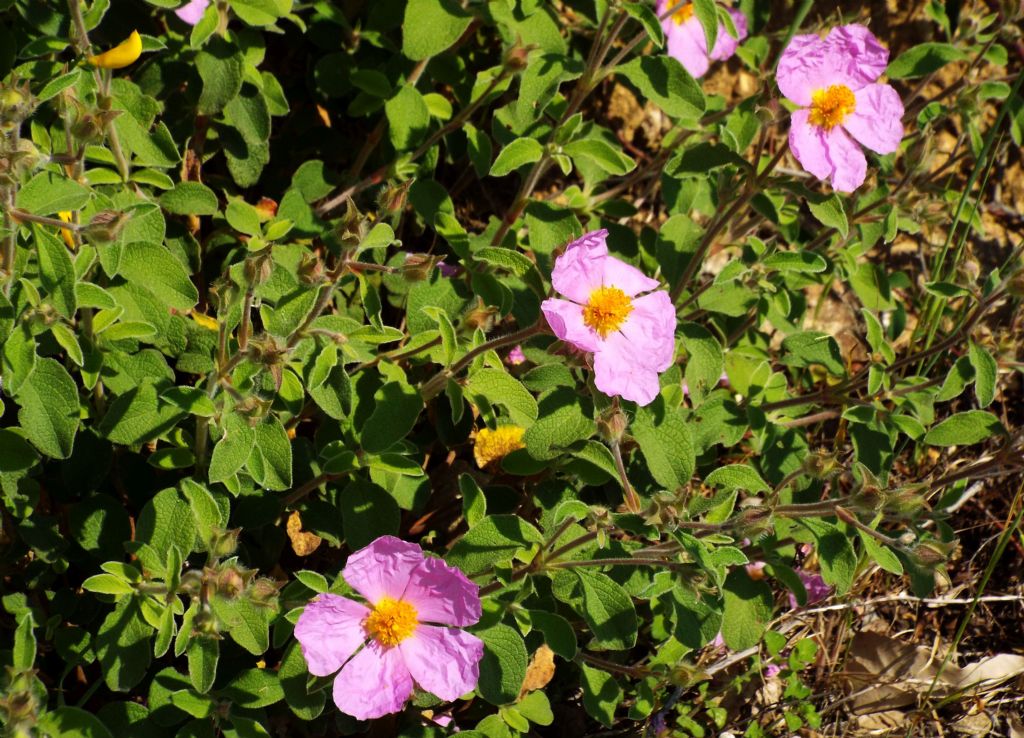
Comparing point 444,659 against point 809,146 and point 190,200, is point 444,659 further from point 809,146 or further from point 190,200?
point 809,146

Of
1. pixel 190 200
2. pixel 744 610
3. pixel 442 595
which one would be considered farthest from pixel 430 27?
pixel 744 610

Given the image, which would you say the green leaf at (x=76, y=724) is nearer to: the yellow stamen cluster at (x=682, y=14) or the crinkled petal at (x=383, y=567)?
the crinkled petal at (x=383, y=567)

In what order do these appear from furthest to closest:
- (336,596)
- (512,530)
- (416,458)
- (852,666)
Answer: (852,666)
(416,458)
(512,530)
(336,596)

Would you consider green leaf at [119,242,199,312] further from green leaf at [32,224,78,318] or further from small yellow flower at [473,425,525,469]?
small yellow flower at [473,425,525,469]

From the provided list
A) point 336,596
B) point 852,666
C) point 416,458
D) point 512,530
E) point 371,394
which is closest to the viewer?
point 336,596

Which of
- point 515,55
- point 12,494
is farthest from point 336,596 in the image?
point 515,55

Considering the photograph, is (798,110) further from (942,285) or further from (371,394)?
(371,394)
